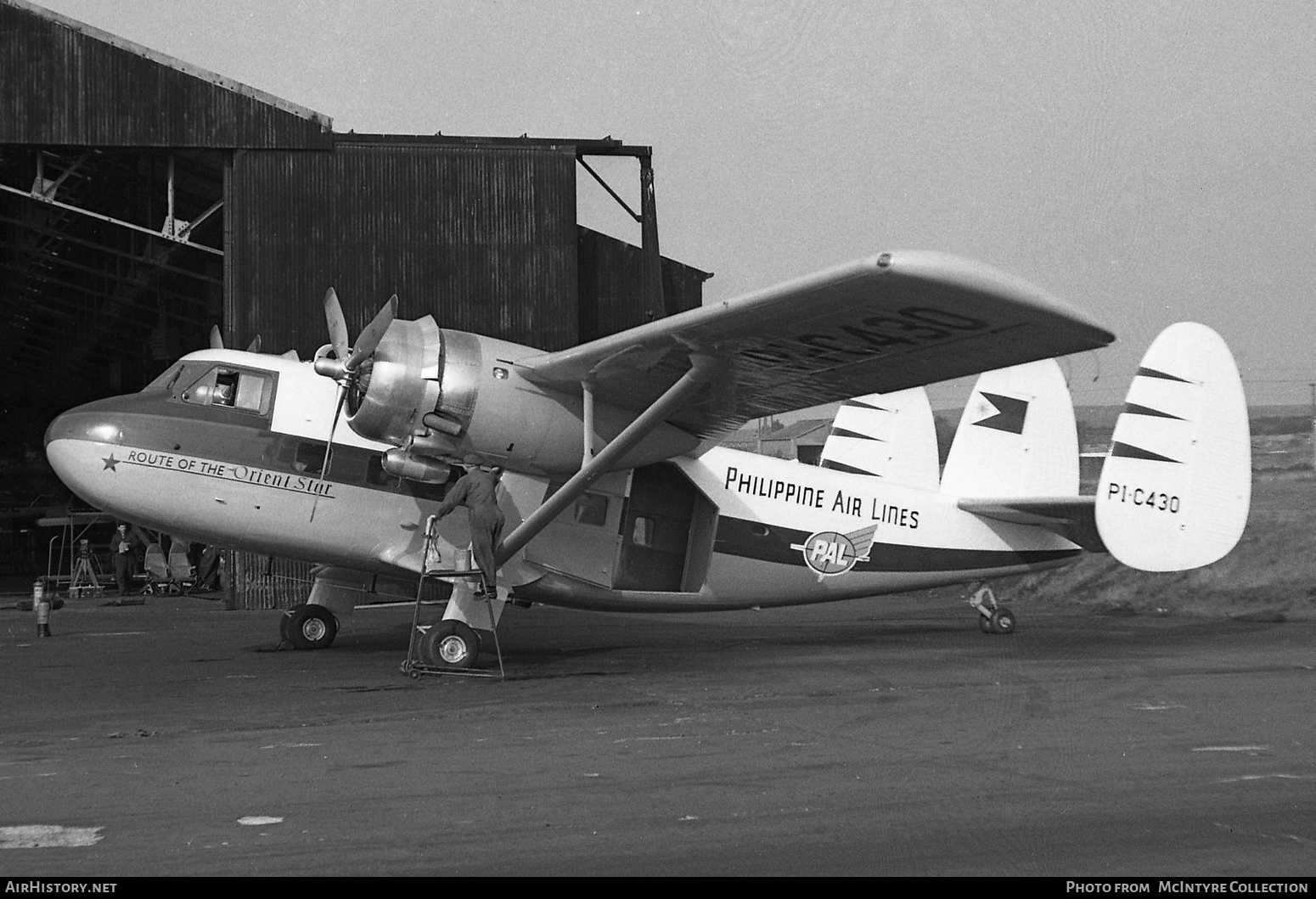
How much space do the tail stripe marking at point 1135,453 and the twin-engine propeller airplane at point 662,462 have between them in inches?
1.2

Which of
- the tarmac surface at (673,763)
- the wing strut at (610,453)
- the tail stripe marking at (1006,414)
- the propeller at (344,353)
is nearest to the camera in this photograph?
the tarmac surface at (673,763)

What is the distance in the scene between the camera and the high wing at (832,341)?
820cm

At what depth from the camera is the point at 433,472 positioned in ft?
38.3

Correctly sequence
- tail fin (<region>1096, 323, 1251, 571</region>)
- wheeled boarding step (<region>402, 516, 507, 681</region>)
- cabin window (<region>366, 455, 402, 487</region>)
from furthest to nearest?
tail fin (<region>1096, 323, 1251, 571</region>) → cabin window (<region>366, 455, 402, 487</region>) → wheeled boarding step (<region>402, 516, 507, 681</region>)

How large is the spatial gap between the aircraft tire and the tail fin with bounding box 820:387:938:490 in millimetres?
7099

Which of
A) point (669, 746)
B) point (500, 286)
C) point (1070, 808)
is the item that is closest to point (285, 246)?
point (500, 286)

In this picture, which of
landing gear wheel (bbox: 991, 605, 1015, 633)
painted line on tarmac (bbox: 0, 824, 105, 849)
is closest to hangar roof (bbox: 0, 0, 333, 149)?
landing gear wheel (bbox: 991, 605, 1015, 633)

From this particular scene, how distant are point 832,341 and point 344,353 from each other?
16.7 ft

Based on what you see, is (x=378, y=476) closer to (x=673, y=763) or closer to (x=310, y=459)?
(x=310, y=459)

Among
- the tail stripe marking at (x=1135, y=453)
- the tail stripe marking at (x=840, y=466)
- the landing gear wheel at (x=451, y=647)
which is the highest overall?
the tail stripe marking at (x=1135, y=453)

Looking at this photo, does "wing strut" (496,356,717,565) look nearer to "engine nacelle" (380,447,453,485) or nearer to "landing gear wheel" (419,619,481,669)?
"landing gear wheel" (419,619,481,669)

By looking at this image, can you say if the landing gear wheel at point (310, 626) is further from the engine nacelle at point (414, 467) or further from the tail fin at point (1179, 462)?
the tail fin at point (1179, 462)

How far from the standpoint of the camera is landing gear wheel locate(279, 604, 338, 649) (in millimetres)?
14500

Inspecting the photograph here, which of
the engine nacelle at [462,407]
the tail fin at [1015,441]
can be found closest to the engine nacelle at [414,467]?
the engine nacelle at [462,407]
